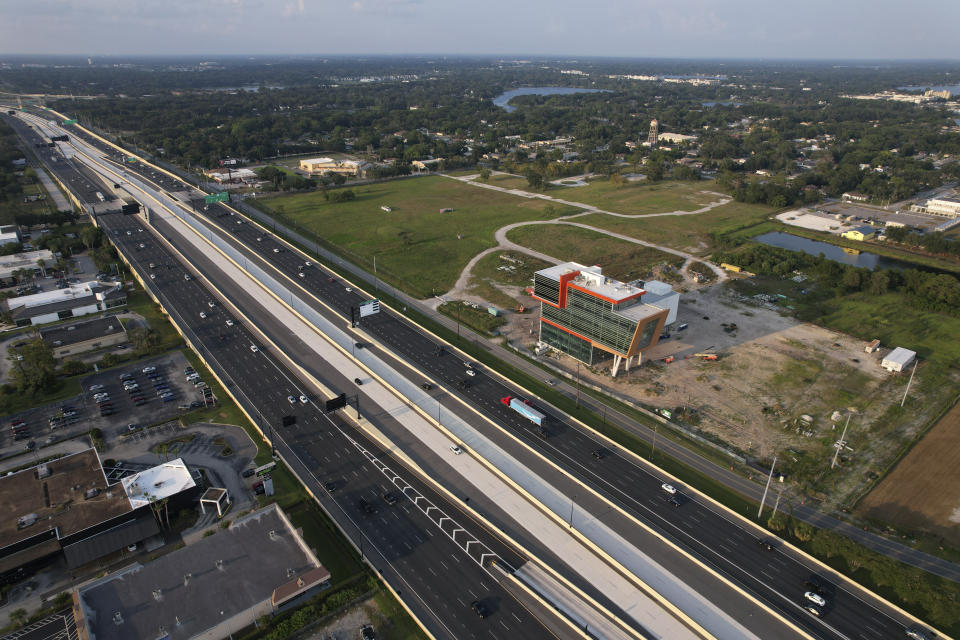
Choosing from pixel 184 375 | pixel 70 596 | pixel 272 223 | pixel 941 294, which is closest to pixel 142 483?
pixel 70 596

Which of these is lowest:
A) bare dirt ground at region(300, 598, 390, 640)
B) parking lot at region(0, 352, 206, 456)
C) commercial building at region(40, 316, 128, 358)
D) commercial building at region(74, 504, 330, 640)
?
bare dirt ground at region(300, 598, 390, 640)

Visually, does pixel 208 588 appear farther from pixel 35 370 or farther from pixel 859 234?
pixel 859 234

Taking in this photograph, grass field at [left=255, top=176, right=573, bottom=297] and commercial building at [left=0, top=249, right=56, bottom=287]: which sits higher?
commercial building at [left=0, top=249, right=56, bottom=287]

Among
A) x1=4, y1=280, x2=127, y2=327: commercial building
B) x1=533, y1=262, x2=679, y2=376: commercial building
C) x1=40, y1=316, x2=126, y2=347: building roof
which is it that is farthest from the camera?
x1=4, y1=280, x2=127, y2=327: commercial building

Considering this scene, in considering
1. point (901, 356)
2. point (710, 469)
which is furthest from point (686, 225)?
point (710, 469)

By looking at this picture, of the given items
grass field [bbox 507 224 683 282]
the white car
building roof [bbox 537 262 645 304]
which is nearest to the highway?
the white car

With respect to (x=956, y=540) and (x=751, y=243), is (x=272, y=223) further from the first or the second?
(x=956, y=540)

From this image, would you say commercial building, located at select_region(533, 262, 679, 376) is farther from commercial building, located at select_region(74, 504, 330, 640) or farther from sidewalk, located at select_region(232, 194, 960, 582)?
commercial building, located at select_region(74, 504, 330, 640)
